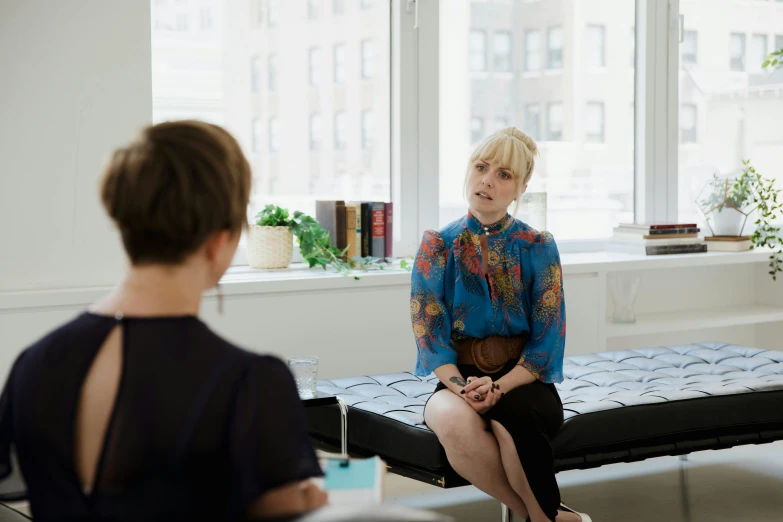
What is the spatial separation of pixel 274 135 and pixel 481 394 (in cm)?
167

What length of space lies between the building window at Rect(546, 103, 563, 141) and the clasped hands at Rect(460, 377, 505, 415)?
7.13 feet

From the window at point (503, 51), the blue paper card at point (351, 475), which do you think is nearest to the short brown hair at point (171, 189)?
the blue paper card at point (351, 475)

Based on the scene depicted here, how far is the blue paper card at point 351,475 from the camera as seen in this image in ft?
4.93

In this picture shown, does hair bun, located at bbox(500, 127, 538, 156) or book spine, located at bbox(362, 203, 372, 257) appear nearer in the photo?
hair bun, located at bbox(500, 127, 538, 156)

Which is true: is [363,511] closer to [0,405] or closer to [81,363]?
[81,363]

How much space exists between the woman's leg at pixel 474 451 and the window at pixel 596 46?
8.39 ft

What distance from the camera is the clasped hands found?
255cm

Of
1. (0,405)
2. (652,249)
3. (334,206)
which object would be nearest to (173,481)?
(0,405)

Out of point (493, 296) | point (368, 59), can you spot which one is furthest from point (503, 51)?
point (493, 296)

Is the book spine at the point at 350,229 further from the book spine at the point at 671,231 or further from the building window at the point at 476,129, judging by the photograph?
the book spine at the point at 671,231

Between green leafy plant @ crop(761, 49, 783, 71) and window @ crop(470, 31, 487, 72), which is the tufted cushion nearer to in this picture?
window @ crop(470, 31, 487, 72)

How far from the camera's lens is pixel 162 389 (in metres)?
1.08

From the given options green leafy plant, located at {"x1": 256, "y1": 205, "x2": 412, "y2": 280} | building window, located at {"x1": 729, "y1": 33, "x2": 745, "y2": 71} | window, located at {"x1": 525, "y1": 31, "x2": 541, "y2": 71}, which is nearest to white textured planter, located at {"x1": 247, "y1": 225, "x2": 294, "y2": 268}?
green leafy plant, located at {"x1": 256, "y1": 205, "x2": 412, "y2": 280}

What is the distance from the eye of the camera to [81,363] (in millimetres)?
1115
